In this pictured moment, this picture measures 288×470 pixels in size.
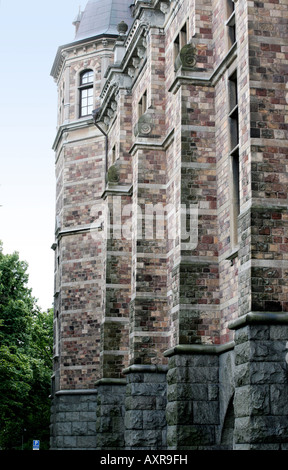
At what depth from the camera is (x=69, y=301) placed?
29.6m

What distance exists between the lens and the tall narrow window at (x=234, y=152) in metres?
15.7

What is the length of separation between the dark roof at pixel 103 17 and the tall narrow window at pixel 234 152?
16.1 meters

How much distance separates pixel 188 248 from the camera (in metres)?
16.7

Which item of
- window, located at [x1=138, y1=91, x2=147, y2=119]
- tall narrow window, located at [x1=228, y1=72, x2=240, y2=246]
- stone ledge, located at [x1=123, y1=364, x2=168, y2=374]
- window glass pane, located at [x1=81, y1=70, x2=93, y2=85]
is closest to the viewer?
tall narrow window, located at [x1=228, y1=72, x2=240, y2=246]

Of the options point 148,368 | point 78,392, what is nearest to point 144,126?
point 148,368

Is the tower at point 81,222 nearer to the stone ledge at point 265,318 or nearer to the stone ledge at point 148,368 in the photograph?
the stone ledge at point 148,368

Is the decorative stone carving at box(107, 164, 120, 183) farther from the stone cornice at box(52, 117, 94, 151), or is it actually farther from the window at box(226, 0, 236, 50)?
the window at box(226, 0, 236, 50)

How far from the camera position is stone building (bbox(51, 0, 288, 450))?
1315cm

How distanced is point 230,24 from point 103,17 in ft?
55.1

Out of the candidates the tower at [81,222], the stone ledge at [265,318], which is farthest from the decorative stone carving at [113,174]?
the stone ledge at [265,318]

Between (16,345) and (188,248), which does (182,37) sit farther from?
(16,345)

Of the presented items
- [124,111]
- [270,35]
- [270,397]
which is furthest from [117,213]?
[270,397]

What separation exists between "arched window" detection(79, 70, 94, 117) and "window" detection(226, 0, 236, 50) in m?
14.8

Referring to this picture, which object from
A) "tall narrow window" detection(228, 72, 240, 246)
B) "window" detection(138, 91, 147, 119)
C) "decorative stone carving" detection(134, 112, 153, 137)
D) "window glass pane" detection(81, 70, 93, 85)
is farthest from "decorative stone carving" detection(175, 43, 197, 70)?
"window glass pane" detection(81, 70, 93, 85)
